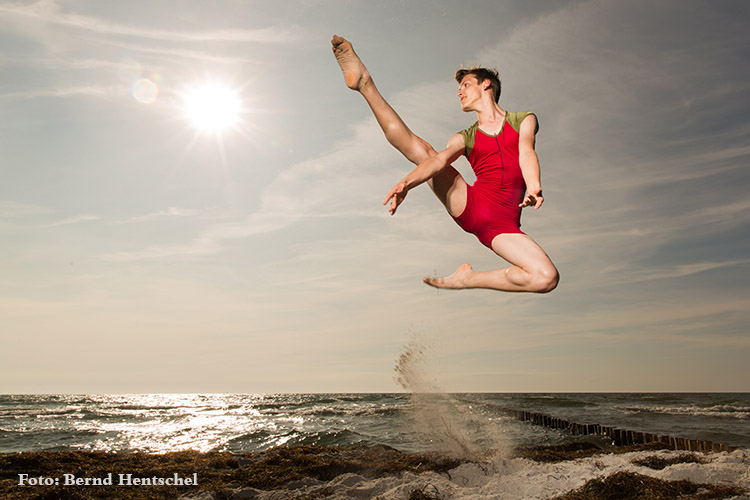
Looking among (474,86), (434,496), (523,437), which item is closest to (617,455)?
(434,496)

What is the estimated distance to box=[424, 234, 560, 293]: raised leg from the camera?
3734mm

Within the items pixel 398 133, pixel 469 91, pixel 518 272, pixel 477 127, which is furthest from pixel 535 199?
pixel 469 91

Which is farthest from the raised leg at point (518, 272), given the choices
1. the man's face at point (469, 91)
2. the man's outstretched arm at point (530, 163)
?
the man's face at point (469, 91)

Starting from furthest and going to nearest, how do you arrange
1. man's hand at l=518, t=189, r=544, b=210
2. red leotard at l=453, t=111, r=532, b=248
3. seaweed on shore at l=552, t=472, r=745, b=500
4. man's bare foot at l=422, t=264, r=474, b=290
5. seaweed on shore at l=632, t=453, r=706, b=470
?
seaweed on shore at l=632, t=453, r=706, b=470
seaweed on shore at l=552, t=472, r=745, b=500
man's bare foot at l=422, t=264, r=474, b=290
red leotard at l=453, t=111, r=532, b=248
man's hand at l=518, t=189, r=544, b=210

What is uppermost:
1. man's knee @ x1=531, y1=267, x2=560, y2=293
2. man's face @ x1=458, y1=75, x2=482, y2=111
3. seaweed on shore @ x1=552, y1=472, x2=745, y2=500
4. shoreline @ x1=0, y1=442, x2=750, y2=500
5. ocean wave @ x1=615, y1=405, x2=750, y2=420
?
man's face @ x1=458, y1=75, x2=482, y2=111

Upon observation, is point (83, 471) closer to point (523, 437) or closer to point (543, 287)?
point (543, 287)

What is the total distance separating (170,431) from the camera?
72.9ft

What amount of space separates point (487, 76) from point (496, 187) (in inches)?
42.3

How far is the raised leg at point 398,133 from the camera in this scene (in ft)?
14.0

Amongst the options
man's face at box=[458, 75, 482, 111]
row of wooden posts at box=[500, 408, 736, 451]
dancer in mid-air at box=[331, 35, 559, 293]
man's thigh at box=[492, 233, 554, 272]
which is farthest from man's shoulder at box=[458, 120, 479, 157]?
row of wooden posts at box=[500, 408, 736, 451]

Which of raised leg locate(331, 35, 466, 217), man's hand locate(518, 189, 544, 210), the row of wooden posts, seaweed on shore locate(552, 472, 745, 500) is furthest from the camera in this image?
the row of wooden posts

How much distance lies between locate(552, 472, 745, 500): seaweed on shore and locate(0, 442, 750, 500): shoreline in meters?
0.02

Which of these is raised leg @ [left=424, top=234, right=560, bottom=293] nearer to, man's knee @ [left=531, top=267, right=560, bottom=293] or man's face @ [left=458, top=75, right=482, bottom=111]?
man's knee @ [left=531, top=267, right=560, bottom=293]

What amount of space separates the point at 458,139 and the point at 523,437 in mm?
16665
